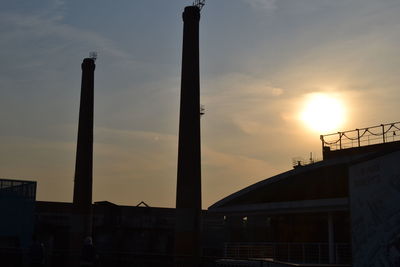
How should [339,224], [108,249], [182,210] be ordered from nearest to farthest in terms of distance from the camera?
[339,224] → [182,210] → [108,249]

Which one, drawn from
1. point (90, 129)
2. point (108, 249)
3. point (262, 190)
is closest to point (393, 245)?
point (262, 190)

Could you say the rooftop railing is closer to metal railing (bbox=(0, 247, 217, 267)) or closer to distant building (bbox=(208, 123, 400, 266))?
metal railing (bbox=(0, 247, 217, 267))

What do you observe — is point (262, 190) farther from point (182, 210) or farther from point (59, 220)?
point (59, 220)

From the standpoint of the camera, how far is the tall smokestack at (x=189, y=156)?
40031 millimetres

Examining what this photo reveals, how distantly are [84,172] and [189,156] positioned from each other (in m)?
17.7

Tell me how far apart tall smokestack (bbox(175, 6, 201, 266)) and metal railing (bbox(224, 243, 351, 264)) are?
11327mm

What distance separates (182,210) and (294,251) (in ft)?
49.2

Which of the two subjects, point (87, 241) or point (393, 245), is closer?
point (393, 245)

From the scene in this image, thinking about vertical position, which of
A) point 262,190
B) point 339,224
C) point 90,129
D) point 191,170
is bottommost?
point 339,224

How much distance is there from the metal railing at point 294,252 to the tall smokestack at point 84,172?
1104 inches

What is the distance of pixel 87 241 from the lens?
17750mm

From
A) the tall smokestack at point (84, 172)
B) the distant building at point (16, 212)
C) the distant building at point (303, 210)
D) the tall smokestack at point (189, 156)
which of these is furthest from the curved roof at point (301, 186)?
the tall smokestack at point (84, 172)

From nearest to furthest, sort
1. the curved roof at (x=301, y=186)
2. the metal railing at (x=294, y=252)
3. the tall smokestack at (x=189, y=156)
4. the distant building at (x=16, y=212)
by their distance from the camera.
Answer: the metal railing at (x=294, y=252)
the curved roof at (x=301, y=186)
the distant building at (x=16, y=212)
the tall smokestack at (x=189, y=156)

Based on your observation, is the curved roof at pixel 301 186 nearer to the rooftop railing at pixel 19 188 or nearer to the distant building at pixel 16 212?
the distant building at pixel 16 212
